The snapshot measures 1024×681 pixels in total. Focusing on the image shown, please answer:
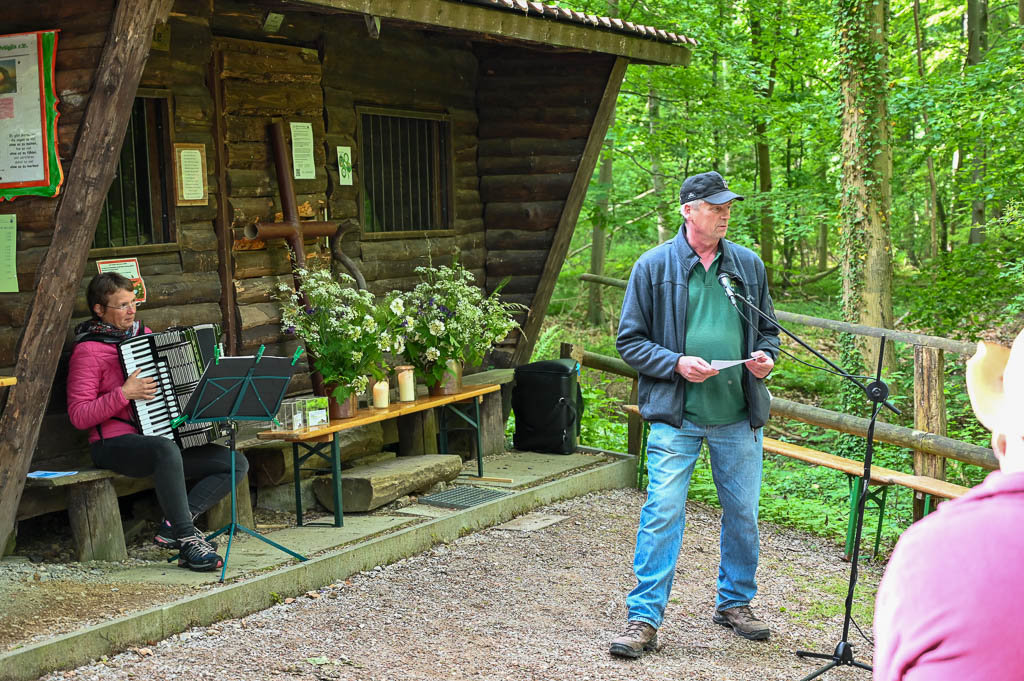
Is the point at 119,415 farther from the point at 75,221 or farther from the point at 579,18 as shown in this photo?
the point at 579,18

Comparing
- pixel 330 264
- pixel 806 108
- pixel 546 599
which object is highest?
pixel 806 108

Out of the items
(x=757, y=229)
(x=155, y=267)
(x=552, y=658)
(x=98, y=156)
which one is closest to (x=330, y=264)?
(x=155, y=267)

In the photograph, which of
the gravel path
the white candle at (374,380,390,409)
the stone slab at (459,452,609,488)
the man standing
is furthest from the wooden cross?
the man standing

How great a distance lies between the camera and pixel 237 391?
210 inches

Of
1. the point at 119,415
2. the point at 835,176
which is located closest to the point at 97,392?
the point at 119,415

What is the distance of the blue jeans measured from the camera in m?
4.76

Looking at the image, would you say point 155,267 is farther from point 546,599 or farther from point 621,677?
point 621,677

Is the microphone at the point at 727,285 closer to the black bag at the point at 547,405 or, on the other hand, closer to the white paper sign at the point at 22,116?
the white paper sign at the point at 22,116

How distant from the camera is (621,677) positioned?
4.61 meters

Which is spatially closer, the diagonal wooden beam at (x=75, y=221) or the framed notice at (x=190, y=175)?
the diagonal wooden beam at (x=75, y=221)

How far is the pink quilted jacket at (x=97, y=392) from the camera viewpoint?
17.8ft

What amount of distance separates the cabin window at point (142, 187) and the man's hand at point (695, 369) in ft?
11.4

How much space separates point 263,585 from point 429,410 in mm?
2667

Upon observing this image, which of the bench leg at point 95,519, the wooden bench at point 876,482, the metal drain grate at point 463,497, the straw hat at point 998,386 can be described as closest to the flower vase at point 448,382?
the metal drain grate at point 463,497
